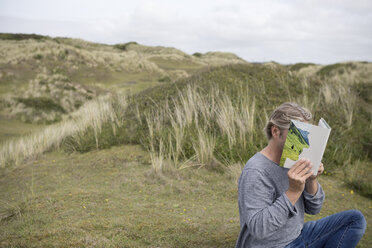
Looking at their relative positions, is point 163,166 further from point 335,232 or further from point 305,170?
point 305,170

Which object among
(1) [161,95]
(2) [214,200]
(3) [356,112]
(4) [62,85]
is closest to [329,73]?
(3) [356,112]

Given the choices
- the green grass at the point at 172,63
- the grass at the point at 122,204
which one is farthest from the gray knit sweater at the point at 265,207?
the green grass at the point at 172,63

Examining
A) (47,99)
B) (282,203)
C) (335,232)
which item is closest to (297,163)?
(282,203)

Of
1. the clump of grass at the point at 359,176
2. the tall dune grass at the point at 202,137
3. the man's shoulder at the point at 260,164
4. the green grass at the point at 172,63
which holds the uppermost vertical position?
the green grass at the point at 172,63

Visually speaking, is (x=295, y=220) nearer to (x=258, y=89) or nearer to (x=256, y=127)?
(x=256, y=127)

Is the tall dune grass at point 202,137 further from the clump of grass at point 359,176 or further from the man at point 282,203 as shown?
the man at point 282,203

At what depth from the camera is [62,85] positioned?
18.5 m

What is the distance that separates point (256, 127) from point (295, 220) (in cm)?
524

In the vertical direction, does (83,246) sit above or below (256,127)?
below

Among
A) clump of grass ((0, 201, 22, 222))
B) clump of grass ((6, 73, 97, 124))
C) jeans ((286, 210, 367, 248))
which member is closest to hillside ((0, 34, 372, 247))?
clump of grass ((0, 201, 22, 222))

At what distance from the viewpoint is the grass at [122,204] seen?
131 inches

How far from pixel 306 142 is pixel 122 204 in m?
3.25

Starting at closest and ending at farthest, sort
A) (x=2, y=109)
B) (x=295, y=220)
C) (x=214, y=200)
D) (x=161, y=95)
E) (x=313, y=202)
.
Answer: (x=295, y=220) < (x=313, y=202) < (x=214, y=200) < (x=161, y=95) < (x=2, y=109)

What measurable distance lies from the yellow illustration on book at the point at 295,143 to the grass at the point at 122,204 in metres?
1.82
